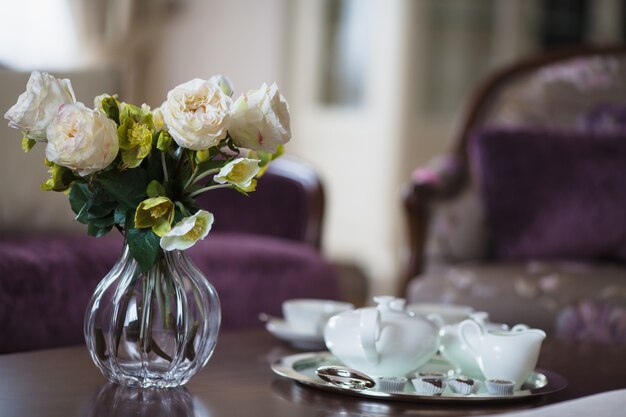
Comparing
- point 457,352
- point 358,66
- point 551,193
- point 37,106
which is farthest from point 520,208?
point 358,66

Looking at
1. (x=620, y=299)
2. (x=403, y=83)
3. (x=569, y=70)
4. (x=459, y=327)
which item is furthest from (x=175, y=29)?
(x=459, y=327)

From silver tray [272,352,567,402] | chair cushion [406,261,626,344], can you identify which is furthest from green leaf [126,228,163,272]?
chair cushion [406,261,626,344]

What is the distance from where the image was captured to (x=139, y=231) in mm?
1080

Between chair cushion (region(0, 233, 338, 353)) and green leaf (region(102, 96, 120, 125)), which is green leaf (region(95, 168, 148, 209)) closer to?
green leaf (region(102, 96, 120, 125))

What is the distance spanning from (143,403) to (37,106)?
0.33 meters

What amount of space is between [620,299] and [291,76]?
3101mm

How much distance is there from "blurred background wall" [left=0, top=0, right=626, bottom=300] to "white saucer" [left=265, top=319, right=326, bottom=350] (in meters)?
3.12

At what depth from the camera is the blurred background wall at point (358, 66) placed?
15.5 feet

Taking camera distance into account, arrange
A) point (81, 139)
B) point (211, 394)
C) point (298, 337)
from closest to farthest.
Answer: point (81, 139) < point (211, 394) < point (298, 337)

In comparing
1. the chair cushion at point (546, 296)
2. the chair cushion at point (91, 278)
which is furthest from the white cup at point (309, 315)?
the chair cushion at point (546, 296)

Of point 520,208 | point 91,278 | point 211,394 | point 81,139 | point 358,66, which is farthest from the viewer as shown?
point 358,66

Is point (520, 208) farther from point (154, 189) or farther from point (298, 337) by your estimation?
point (154, 189)

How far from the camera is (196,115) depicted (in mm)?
1026

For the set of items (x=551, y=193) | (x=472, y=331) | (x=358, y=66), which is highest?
(x=358, y=66)
